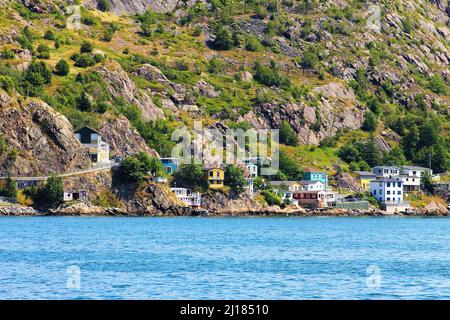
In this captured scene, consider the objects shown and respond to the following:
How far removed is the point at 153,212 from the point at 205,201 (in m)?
12.4

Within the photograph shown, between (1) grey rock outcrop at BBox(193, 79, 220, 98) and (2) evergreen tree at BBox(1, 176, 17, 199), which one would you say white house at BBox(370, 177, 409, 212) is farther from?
(2) evergreen tree at BBox(1, 176, 17, 199)

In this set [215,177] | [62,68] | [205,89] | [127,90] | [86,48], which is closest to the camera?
[215,177]

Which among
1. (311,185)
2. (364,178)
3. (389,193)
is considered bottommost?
(389,193)

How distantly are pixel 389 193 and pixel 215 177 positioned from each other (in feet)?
119

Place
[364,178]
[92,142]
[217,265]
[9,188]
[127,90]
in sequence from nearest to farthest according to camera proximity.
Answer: [217,265] → [9,188] → [92,142] → [127,90] → [364,178]

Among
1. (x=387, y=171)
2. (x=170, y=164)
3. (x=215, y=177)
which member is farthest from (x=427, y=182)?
(x=170, y=164)

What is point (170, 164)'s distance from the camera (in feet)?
508

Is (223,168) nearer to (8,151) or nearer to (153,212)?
(153,212)

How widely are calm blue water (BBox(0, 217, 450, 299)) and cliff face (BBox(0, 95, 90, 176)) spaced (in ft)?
125

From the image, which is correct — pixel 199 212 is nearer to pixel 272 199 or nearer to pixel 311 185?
pixel 272 199

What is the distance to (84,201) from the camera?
435 ft

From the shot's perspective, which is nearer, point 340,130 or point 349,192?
point 349,192

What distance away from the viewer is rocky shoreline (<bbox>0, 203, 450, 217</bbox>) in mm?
128500
